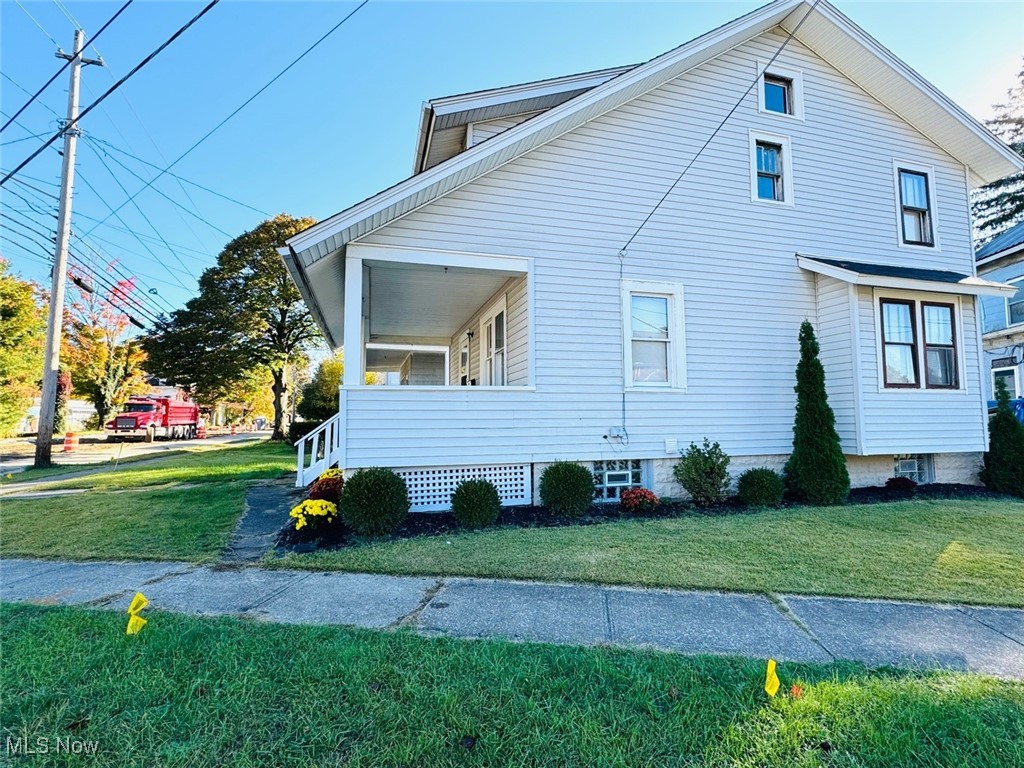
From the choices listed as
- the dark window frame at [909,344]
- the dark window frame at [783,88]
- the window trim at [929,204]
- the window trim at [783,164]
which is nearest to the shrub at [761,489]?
the dark window frame at [909,344]

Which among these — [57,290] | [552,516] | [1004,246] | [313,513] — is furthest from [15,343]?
[1004,246]

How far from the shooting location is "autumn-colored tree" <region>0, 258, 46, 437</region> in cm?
1514

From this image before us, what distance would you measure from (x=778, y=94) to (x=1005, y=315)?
12953 mm

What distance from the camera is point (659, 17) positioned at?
8117 mm

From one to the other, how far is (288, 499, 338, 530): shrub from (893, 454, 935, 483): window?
9621 millimetres

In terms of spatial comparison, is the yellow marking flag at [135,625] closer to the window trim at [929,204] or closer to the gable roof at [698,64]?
the gable roof at [698,64]

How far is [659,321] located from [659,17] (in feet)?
16.6

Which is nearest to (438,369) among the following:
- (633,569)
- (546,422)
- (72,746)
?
(546,422)

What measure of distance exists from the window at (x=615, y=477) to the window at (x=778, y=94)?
22.8 ft

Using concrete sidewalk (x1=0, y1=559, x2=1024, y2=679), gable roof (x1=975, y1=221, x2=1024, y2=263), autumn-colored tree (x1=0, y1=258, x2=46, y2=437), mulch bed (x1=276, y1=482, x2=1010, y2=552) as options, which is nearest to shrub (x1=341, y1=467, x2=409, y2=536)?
mulch bed (x1=276, y1=482, x2=1010, y2=552)

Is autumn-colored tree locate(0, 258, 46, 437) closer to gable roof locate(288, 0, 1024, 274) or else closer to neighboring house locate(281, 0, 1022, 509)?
neighboring house locate(281, 0, 1022, 509)

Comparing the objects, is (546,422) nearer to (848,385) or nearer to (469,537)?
(469,537)

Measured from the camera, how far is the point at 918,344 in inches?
327

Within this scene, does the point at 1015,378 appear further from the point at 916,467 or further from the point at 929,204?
the point at 916,467
